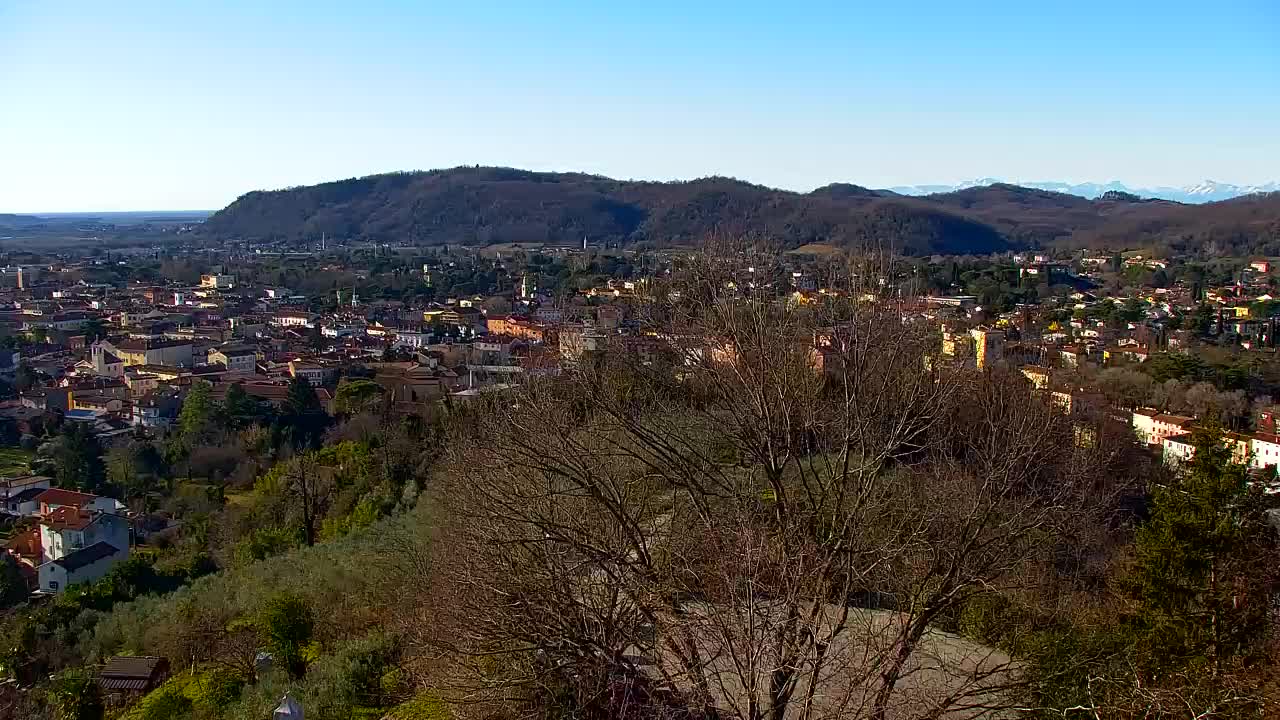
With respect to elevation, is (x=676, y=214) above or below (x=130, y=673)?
above

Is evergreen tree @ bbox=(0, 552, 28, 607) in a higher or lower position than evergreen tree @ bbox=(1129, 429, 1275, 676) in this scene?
lower

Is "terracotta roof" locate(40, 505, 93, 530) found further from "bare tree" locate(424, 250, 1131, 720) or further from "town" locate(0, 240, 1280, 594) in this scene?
"bare tree" locate(424, 250, 1131, 720)

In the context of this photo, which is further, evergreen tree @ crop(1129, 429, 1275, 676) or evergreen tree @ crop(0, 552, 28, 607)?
evergreen tree @ crop(0, 552, 28, 607)

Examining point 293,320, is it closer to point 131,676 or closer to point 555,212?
point 131,676

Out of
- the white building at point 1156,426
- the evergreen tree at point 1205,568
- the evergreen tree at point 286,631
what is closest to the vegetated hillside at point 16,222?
the white building at point 1156,426

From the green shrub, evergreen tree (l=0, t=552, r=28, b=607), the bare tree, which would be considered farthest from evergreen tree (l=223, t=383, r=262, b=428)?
the bare tree

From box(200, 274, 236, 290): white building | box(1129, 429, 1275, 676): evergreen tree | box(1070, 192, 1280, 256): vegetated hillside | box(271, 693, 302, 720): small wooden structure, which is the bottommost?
box(200, 274, 236, 290): white building

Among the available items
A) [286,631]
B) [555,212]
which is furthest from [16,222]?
[286,631]

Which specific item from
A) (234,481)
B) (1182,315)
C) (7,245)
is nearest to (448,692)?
(234,481)
